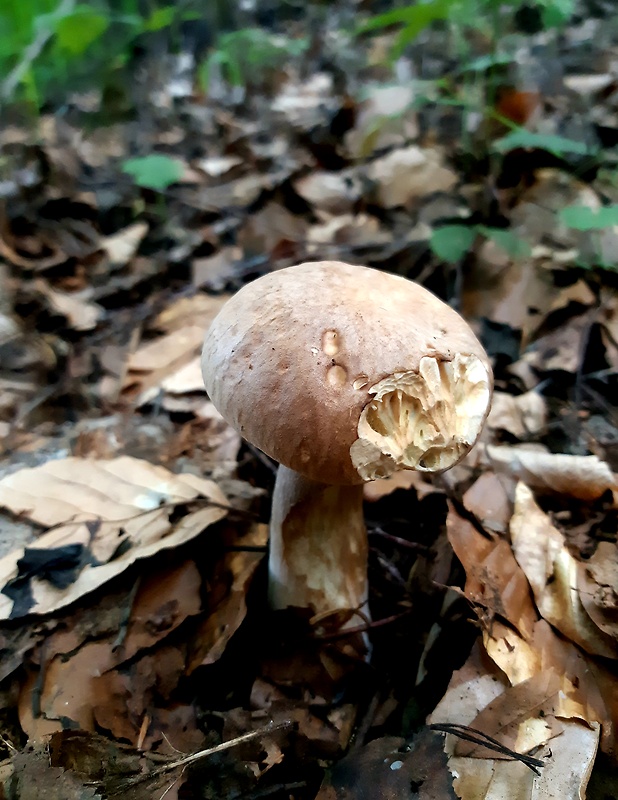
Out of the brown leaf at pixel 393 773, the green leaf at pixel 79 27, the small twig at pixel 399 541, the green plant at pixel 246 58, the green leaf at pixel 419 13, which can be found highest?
the green leaf at pixel 79 27

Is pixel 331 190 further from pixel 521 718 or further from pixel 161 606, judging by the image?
pixel 521 718

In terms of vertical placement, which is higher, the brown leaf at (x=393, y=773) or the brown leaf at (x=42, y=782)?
the brown leaf at (x=42, y=782)

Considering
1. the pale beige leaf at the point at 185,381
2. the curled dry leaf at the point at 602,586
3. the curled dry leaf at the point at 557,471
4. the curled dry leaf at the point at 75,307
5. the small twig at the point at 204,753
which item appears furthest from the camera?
the curled dry leaf at the point at 75,307

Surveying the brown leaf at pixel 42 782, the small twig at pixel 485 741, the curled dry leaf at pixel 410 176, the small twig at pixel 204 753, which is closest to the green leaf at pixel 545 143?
the curled dry leaf at pixel 410 176

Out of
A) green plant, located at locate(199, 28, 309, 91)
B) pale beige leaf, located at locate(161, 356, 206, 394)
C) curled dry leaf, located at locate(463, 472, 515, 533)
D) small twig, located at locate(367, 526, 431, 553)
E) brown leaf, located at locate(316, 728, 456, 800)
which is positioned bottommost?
small twig, located at locate(367, 526, 431, 553)

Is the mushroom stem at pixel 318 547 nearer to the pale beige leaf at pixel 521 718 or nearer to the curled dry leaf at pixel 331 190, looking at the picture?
the pale beige leaf at pixel 521 718

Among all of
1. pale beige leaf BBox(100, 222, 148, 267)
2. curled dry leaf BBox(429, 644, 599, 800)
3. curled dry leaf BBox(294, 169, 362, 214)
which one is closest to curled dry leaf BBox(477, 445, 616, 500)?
curled dry leaf BBox(429, 644, 599, 800)

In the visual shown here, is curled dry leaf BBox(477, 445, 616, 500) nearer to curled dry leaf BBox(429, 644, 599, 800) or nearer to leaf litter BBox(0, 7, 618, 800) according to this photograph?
leaf litter BBox(0, 7, 618, 800)
